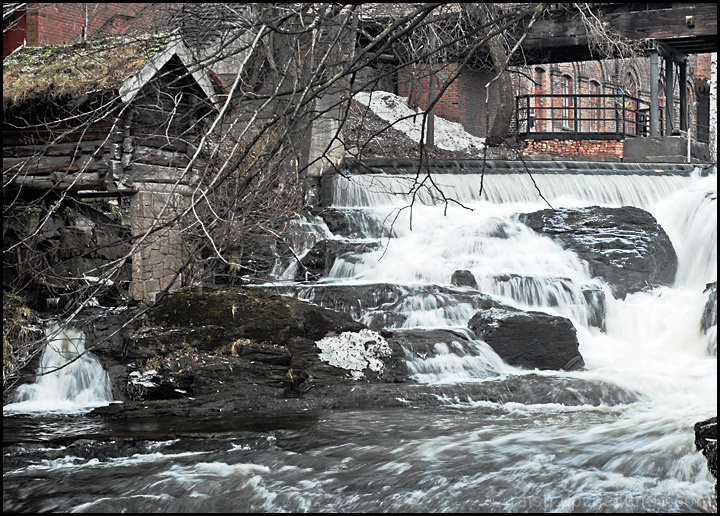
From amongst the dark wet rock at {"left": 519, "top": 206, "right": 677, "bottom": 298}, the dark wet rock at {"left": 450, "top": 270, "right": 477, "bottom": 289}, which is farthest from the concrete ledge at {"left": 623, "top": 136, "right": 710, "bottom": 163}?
the dark wet rock at {"left": 450, "top": 270, "right": 477, "bottom": 289}

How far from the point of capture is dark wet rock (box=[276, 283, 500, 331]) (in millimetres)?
11398

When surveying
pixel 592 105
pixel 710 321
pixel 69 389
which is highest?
pixel 592 105

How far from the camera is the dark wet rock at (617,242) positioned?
44.7 ft

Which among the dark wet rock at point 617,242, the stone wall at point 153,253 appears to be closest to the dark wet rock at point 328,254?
the stone wall at point 153,253

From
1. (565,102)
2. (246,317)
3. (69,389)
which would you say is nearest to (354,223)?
(246,317)

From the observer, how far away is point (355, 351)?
977 cm

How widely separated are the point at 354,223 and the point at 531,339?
5944 mm

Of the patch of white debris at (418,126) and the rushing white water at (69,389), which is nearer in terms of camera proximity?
the rushing white water at (69,389)

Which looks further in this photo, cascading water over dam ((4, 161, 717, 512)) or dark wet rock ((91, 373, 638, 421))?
dark wet rock ((91, 373, 638, 421))

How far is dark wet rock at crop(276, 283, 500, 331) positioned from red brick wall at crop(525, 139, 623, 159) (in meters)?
15.8

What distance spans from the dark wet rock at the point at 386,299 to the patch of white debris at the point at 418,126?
15.0m

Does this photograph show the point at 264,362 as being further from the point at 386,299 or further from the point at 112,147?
the point at 112,147

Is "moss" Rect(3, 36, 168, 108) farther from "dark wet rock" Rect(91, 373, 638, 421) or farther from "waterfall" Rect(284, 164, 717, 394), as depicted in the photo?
"dark wet rock" Rect(91, 373, 638, 421)

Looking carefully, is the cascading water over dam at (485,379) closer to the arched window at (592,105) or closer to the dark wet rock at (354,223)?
the dark wet rock at (354,223)
